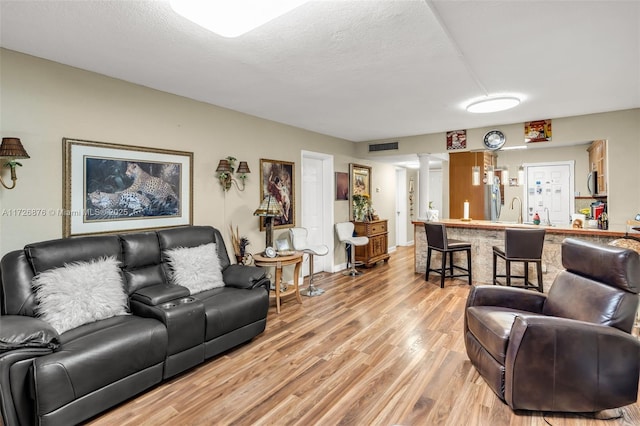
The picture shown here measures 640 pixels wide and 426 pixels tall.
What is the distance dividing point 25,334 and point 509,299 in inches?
130

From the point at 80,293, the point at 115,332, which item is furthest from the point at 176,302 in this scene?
the point at 80,293

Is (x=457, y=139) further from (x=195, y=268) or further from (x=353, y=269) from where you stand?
(x=195, y=268)

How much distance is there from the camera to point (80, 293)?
2.25m

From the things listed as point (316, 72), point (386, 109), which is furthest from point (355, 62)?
point (386, 109)

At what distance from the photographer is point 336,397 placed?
85.1 inches

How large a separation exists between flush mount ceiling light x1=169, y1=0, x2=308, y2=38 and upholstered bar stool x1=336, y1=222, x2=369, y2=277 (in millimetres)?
4081

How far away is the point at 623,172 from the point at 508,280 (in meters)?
1.90

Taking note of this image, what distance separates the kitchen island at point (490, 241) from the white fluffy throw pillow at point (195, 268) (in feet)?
11.8

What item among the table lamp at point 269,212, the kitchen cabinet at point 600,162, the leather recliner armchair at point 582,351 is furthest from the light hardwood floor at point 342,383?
the kitchen cabinet at point 600,162

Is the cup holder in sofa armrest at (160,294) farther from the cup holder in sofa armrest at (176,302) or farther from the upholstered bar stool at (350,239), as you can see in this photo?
the upholstered bar stool at (350,239)

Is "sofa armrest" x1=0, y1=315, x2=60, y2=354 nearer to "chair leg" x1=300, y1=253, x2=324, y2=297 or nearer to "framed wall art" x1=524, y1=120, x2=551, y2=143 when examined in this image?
"chair leg" x1=300, y1=253, x2=324, y2=297

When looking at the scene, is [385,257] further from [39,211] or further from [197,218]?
[39,211]

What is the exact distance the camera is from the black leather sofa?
1.72m

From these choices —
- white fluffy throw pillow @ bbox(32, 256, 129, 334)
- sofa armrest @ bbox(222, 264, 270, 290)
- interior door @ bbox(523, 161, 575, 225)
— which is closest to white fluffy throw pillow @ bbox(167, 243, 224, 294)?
sofa armrest @ bbox(222, 264, 270, 290)
